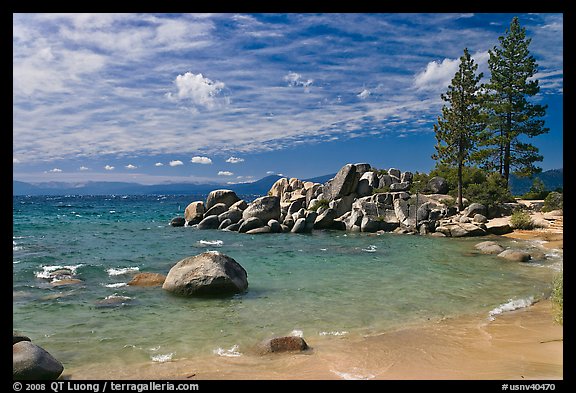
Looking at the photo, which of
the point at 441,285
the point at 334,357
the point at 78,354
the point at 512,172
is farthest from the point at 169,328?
the point at 512,172

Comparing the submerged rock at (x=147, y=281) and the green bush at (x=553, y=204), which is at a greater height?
the green bush at (x=553, y=204)

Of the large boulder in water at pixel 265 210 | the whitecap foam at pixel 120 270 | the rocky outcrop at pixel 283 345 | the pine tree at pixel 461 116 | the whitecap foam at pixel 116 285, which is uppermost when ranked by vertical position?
the pine tree at pixel 461 116

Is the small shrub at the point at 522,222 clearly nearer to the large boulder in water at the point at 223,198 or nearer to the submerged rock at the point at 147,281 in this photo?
the large boulder in water at the point at 223,198

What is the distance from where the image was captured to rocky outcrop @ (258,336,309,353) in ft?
28.4

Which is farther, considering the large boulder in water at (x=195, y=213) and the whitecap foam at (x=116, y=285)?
the large boulder in water at (x=195, y=213)

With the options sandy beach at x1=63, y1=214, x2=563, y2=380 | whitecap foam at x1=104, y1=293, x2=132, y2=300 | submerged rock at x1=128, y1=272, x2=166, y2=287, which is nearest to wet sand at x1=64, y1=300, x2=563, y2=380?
sandy beach at x1=63, y1=214, x2=563, y2=380

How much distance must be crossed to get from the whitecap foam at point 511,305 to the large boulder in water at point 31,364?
11.0 m

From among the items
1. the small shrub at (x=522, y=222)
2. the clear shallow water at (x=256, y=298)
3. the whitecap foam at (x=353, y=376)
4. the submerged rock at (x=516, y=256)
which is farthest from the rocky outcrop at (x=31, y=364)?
the small shrub at (x=522, y=222)

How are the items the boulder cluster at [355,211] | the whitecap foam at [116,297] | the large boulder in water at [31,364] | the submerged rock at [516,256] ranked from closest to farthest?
the large boulder in water at [31,364]
the whitecap foam at [116,297]
the submerged rock at [516,256]
the boulder cluster at [355,211]

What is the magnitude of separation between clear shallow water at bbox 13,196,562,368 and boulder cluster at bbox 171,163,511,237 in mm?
11389

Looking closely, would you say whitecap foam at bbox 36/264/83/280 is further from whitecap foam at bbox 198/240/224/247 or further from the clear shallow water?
whitecap foam at bbox 198/240/224/247

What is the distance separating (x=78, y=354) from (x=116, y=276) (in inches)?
369

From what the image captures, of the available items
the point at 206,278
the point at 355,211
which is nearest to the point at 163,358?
the point at 206,278

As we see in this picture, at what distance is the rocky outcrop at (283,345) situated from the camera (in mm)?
8656
